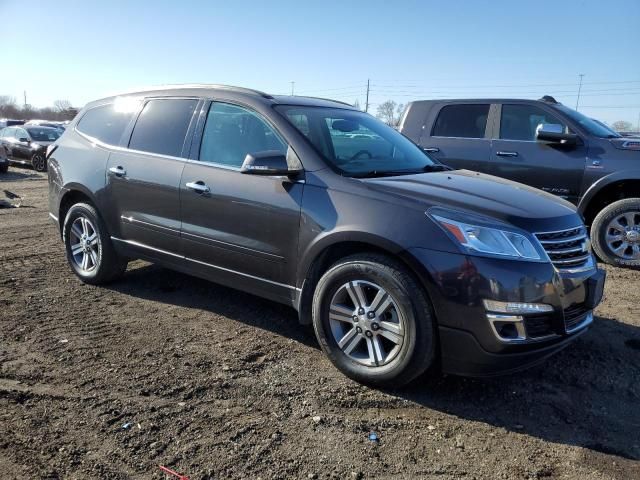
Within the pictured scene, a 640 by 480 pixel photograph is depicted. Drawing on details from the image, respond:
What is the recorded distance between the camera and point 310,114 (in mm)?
4148

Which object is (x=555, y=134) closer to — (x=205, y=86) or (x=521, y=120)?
(x=521, y=120)

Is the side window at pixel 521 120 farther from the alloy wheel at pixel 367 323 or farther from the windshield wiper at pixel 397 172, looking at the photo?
the alloy wheel at pixel 367 323

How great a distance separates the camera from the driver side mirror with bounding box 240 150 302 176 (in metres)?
3.54

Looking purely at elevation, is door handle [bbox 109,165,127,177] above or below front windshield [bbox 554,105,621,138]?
below

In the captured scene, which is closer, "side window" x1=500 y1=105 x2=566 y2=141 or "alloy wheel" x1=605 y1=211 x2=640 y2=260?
"alloy wheel" x1=605 y1=211 x2=640 y2=260

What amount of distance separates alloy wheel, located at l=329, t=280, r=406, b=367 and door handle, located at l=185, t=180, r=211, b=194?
135 cm

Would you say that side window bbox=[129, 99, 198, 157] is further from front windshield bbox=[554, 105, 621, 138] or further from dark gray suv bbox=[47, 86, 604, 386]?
front windshield bbox=[554, 105, 621, 138]

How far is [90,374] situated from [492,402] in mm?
2512

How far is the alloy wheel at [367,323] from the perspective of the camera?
3.21 meters

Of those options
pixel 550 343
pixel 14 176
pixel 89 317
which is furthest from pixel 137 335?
pixel 14 176

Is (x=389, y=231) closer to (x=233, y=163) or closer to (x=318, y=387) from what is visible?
(x=318, y=387)

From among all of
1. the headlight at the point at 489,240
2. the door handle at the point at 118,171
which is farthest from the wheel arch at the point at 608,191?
the door handle at the point at 118,171

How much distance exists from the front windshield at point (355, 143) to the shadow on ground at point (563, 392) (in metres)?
1.38

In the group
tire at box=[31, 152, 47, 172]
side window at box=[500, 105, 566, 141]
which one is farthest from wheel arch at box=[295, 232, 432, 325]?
tire at box=[31, 152, 47, 172]
